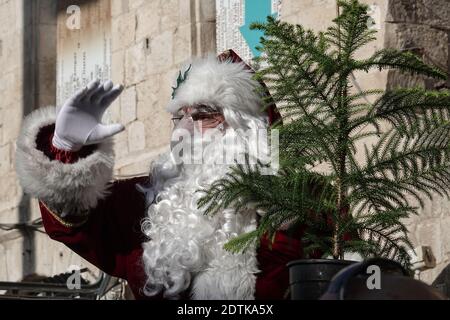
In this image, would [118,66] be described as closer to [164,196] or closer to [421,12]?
[421,12]

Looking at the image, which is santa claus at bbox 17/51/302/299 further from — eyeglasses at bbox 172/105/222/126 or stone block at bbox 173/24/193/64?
stone block at bbox 173/24/193/64

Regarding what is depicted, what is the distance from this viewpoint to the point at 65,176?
18.7 ft

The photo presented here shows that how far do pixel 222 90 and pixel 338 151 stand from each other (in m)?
Result: 0.98

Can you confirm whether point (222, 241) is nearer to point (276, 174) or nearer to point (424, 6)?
point (276, 174)

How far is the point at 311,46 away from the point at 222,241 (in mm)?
1038

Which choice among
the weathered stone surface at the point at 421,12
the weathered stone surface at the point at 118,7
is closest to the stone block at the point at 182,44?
the weathered stone surface at the point at 118,7

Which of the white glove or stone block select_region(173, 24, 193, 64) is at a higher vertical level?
stone block select_region(173, 24, 193, 64)

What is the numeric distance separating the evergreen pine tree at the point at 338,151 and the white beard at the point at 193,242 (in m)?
0.47

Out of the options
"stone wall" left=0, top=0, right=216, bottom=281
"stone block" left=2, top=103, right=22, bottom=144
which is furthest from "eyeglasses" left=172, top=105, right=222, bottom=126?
"stone block" left=2, top=103, right=22, bottom=144

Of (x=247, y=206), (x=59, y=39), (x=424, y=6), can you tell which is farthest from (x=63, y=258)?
(x=247, y=206)

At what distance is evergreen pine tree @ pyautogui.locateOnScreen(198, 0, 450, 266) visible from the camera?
501 cm

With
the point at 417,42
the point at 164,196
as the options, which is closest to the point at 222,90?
the point at 164,196

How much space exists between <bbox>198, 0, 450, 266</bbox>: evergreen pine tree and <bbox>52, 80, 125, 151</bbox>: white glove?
25.3 inches

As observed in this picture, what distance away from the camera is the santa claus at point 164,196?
5594mm
